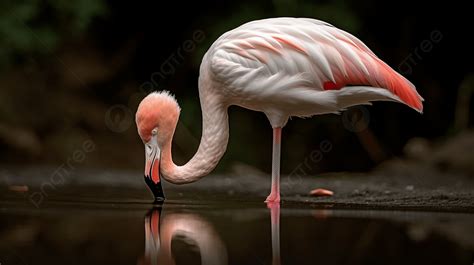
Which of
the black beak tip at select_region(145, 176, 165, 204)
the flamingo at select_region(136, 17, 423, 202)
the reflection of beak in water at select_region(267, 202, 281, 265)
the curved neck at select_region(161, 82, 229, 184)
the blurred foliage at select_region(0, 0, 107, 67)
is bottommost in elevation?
the reflection of beak in water at select_region(267, 202, 281, 265)

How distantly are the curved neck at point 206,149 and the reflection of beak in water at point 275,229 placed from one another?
51 centimetres

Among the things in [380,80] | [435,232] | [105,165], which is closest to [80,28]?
[105,165]

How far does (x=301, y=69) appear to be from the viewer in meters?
5.61

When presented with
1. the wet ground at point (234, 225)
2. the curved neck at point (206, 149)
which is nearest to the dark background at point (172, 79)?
the wet ground at point (234, 225)

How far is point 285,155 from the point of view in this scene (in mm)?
9414

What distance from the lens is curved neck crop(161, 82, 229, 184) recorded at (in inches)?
226

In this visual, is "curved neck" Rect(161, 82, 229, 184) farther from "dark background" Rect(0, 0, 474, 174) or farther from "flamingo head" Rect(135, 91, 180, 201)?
"dark background" Rect(0, 0, 474, 174)

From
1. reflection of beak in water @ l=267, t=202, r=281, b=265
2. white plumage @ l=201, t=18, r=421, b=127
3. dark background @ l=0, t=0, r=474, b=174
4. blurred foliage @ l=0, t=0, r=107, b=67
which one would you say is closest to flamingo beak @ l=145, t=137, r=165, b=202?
white plumage @ l=201, t=18, r=421, b=127

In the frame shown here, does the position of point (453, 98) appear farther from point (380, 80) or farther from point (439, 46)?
point (380, 80)

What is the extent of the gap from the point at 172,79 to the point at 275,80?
4368 mm

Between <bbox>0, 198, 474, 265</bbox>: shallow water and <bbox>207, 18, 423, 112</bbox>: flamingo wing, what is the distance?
0.79 metres

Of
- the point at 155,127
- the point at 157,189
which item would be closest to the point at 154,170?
the point at 157,189

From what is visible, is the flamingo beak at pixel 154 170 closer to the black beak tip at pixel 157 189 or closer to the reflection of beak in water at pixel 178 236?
the black beak tip at pixel 157 189

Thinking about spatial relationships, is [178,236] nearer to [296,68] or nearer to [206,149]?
[206,149]
